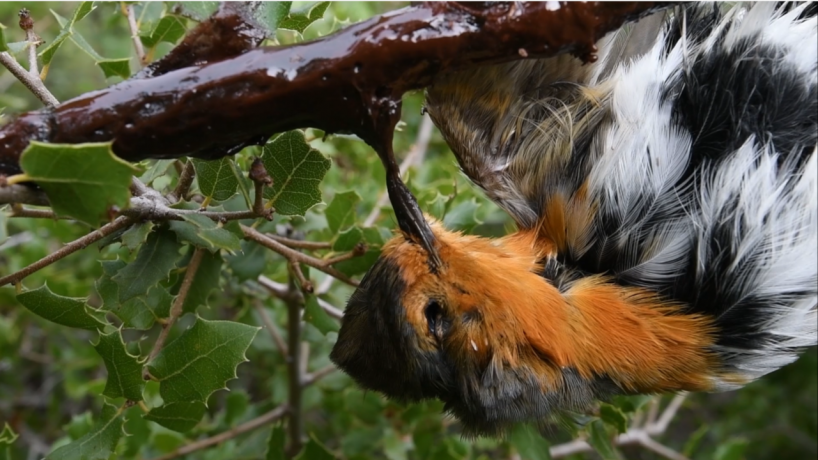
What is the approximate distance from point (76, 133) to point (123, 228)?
38 centimetres

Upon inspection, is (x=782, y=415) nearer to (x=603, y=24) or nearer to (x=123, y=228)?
(x=603, y=24)

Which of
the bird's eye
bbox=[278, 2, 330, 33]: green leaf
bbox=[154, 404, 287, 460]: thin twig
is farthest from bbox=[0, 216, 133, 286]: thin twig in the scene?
bbox=[154, 404, 287, 460]: thin twig

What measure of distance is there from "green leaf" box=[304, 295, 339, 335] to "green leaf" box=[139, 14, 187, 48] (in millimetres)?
781

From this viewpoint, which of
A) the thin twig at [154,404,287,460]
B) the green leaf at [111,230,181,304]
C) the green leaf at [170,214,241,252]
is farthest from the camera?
the thin twig at [154,404,287,460]

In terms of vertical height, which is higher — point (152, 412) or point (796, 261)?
point (796, 261)

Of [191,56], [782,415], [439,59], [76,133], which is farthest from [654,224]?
[782,415]

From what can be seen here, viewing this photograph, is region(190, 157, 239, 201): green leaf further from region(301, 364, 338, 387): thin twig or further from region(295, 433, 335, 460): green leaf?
region(301, 364, 338, 387): thin twig

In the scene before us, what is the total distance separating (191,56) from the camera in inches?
50.8

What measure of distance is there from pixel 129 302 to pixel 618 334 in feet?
3.75

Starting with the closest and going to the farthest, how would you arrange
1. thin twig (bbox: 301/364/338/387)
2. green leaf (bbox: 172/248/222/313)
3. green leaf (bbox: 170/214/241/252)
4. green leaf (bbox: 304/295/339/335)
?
green leaf (bbox: 170/214/241/252) → green leaf (bbox: 172/248/222/313) → green leaf (bbox: 304/295/339/335) → thin twig (bbox: 301/364/338/387)

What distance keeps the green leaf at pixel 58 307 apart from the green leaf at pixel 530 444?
3.76ft

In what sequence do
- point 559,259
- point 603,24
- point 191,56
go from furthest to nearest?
1. point 559,259
2. point 603,24
3. point 191,56

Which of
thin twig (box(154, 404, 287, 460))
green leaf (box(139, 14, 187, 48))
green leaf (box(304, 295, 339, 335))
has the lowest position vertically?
thin twig (box(154, 404, 287, 460))

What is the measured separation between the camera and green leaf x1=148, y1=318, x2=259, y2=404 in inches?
61.7
